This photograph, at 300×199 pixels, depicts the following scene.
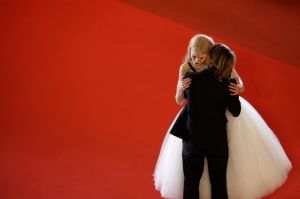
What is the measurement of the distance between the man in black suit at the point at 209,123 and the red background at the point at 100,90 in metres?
0.69

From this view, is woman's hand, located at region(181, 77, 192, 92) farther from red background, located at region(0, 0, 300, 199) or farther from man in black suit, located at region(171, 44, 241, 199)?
red background, located at region(0, 0, 300, 199)

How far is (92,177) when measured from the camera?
2889 mm

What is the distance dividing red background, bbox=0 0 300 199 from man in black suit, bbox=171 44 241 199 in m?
0.69

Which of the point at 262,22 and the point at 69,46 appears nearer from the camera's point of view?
the point at 262,22

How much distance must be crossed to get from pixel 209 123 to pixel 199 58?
0.32 m

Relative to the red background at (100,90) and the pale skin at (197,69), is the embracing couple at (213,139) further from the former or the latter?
the red background at (100,90)

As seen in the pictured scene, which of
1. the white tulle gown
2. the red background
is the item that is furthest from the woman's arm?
the red background

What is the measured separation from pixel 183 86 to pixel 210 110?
0.17 metres

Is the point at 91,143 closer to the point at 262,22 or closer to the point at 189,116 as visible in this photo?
the point at 189,116

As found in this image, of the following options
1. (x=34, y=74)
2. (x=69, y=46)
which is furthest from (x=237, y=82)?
(x=34, y=74)

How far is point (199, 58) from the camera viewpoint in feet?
6.72

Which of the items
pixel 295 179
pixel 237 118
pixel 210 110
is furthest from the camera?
pixel 295 179

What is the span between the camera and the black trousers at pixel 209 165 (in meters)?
2.06

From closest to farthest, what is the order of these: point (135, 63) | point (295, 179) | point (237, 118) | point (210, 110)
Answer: point (210, 110)
point (237, 118)
point (295, 179)
point (135, 63)
